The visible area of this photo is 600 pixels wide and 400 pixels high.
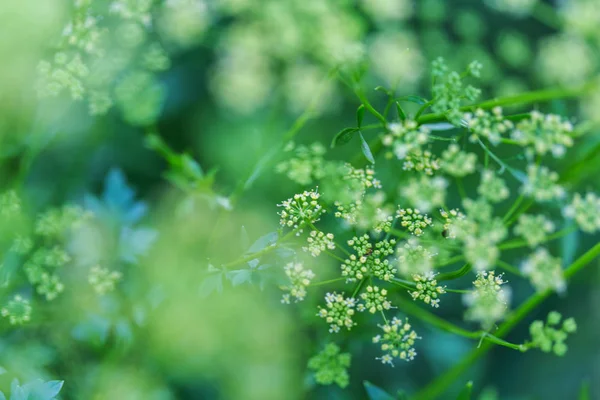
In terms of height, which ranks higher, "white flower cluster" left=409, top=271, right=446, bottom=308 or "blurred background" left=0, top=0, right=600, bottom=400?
"blurred background" left=0, top=0, right=600, bottom=400

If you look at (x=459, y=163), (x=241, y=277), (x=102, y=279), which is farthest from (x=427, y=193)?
(x=102, y=279)

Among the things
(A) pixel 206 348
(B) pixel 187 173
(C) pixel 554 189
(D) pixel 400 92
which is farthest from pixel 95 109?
(D) pixel 400 92

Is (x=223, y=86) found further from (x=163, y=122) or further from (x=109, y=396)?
(x=109, y=396)

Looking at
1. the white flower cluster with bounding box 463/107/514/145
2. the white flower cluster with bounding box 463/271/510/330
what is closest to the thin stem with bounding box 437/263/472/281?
the white flower cluster with bounding box 463/271/510/330

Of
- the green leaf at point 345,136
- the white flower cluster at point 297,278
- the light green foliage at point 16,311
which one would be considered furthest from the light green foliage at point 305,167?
the light green foliage at point 16,311

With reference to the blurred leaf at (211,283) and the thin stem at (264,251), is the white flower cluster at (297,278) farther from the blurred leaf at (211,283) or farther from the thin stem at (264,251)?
the blurred leaf at (211,283)

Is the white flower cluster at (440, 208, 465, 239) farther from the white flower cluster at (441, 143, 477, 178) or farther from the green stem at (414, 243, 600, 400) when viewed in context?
the green stem at (414, 243, 600, 400)
